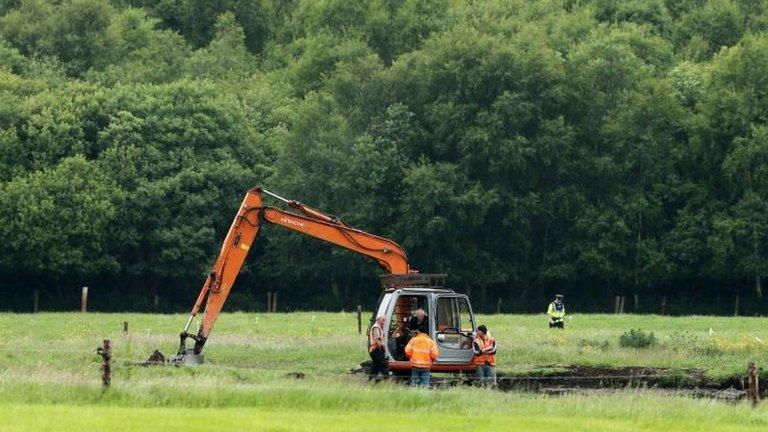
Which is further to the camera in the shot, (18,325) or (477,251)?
(477,251)

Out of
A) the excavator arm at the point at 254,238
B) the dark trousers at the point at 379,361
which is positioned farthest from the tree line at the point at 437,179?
the dark trousers at the point at 379,361

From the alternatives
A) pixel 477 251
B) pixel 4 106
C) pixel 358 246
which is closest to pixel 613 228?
pixel 477 251

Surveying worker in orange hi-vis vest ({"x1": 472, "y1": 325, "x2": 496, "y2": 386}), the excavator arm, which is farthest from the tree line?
worker in orange hi-vis vest ({"x1": 472, "y1": 325, "x2": 496, "y2": 386})

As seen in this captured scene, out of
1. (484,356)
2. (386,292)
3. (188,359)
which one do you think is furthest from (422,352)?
(188,359)

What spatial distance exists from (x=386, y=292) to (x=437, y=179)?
4378 centimetres

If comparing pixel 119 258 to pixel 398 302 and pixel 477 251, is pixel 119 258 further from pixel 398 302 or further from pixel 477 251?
pixel 398 302

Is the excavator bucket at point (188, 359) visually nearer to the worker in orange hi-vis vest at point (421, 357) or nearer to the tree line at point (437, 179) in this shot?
the worker in orange hi-vis vest at point (421, 357)

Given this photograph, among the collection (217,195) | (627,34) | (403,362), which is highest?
(627,34)

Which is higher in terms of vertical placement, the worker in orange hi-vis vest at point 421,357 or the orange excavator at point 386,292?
the orange excavator at point 386,292

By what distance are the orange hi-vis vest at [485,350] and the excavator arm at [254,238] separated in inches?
183

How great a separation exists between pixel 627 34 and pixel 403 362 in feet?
209

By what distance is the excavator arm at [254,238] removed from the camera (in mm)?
39000

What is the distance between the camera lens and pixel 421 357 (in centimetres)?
3269

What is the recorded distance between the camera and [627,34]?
95.8 meters
